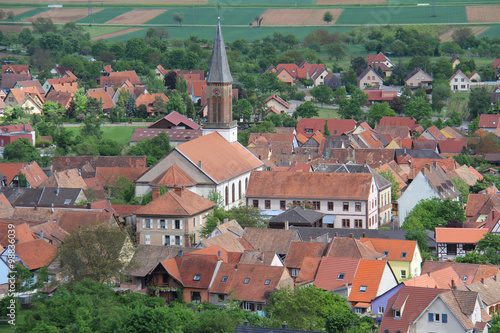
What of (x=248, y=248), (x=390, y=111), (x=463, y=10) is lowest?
(x=248, y=248)

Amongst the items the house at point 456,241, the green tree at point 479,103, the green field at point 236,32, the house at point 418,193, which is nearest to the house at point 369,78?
the green tree at point 479,103

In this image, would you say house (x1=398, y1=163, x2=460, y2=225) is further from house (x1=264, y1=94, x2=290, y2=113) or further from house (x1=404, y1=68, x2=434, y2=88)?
house (x1=404, y1=68, x2=434, y2=88)

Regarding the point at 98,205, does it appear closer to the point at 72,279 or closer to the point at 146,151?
the point at 72,279

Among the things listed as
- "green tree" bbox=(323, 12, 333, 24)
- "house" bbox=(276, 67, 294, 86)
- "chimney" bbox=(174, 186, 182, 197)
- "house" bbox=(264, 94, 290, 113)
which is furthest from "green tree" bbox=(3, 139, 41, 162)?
"green tree" bbox=(323, 12, 333, 24)

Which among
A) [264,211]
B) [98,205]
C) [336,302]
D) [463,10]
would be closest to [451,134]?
[264,211]

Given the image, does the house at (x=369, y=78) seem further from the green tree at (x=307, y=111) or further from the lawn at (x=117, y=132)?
the lawn at (x=117, y=132)
